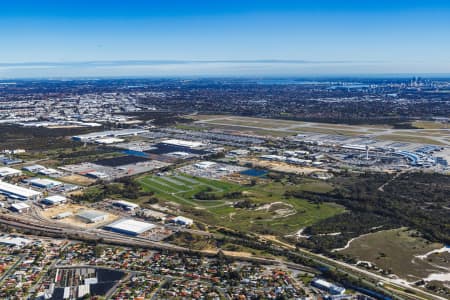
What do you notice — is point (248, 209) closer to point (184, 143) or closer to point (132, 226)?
point (132, 226)

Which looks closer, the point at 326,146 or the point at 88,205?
the point at 88,205

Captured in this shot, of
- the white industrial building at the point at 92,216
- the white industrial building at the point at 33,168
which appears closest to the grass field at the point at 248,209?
the white industrial building at the point at 92,216

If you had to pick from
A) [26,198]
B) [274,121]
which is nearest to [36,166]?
[26,198]

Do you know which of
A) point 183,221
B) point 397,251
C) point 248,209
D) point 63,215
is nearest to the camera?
point 397,251

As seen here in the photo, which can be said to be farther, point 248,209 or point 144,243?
point 248,209

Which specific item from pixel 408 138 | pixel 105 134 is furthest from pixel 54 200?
pixel 408 138

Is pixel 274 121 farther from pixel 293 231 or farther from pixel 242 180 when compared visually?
pixel 293 231

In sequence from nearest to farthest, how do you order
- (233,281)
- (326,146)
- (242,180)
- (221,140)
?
(233,281) → (242,180) → (326,146) → (221,140)
